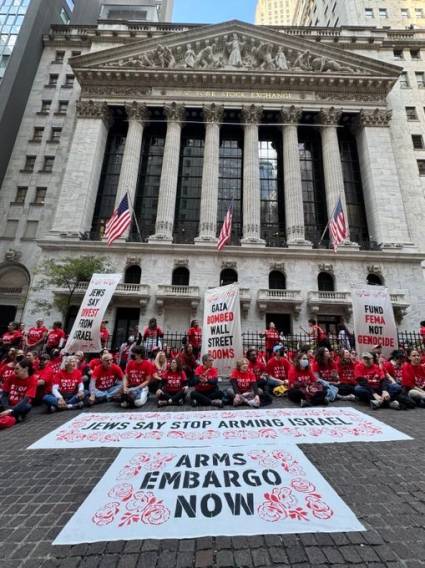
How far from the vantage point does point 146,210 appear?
85.0 feet

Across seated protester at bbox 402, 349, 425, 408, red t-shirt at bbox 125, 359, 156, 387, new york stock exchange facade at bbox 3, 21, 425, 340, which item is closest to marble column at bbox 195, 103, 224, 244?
new york stock exchange facade at bbox 3, 21, 425, 340

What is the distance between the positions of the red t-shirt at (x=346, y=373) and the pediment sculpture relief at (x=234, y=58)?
28528 mm

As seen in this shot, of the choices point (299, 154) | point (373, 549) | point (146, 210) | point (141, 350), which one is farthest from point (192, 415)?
point (299, 154)

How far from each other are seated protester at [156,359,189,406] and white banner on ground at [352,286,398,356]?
245 inches

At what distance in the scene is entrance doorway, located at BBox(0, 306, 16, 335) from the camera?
2361 cm

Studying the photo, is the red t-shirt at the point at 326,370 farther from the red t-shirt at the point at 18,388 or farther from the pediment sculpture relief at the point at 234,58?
the pediment sculpture relief at the point at 234,58

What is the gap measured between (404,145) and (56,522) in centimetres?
3521

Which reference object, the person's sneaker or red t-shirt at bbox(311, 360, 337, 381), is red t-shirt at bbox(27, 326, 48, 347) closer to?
red t-shirt at bbox(311, 360, 337, 381)

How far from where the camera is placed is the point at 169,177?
24688mm

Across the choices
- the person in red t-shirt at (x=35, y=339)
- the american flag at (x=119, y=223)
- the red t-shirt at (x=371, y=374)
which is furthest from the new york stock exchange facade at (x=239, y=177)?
the red t-shirt at (x=371, y=374)

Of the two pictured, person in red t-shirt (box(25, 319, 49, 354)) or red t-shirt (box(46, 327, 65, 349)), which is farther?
person in red t-shirt (box(25, 319, 49, 354))

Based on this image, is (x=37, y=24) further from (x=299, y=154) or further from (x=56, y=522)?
(x=56, y=522)

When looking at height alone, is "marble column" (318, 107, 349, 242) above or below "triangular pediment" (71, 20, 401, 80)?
below

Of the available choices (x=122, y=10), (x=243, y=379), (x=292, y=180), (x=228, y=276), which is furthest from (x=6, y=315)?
(x=122, y=10)
